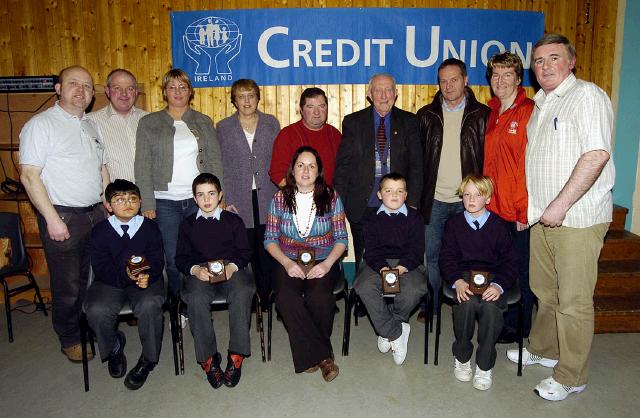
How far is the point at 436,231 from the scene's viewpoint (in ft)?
11.8

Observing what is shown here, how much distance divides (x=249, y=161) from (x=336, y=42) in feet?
5.34

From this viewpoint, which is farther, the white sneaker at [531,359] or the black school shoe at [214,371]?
the white sneaker at [531,359]

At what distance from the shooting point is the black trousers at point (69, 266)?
10.1 feet

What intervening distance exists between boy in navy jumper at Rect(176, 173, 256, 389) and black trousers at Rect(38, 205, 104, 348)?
65 centimetres

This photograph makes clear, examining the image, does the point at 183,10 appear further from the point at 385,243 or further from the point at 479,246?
the point at 479,246

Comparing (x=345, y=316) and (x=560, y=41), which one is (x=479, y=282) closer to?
(x=345, y=316)

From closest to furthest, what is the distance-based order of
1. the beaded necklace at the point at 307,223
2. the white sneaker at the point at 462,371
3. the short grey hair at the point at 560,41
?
the short grey hair at the point at 560,41, the white sneaker at the point at 462,371, the beaded necklace at the point at 307,223

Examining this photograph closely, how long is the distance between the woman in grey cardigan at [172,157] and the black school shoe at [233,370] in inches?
28.8

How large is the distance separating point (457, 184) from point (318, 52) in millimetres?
1970

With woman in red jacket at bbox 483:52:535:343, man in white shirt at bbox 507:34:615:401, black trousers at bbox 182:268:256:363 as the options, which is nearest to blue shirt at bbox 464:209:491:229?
woman in red jacket at bbox 483:52:535:343

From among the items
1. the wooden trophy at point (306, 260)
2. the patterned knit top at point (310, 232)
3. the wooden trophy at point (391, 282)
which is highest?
the patterned knit top at point (310, 232)

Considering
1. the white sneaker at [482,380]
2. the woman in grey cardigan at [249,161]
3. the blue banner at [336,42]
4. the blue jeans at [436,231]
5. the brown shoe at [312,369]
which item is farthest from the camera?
the blue banner at [336,42]

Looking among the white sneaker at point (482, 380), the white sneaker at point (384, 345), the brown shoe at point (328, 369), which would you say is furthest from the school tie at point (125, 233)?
the white sneaker at point (482, 380)

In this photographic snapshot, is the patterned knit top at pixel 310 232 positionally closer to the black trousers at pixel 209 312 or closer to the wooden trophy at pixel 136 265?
the black trousers at pixel 209 312
